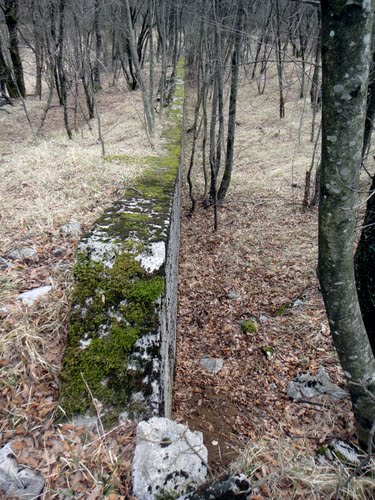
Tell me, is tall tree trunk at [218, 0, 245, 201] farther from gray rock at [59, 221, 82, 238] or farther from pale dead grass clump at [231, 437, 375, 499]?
pale dead grass clump at [231, 437, 375, 499]

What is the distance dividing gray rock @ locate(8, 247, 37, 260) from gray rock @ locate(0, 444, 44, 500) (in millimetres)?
1944

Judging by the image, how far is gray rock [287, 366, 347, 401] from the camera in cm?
334

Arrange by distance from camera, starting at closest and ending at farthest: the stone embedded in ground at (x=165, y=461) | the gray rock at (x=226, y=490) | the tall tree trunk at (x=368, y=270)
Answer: the gray rock at (x=226, y=490) → the stone embedded in ground at (x=165, y=461) → the tall tree trunk at (x=368, y=270)

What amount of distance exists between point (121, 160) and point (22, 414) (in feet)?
15.3

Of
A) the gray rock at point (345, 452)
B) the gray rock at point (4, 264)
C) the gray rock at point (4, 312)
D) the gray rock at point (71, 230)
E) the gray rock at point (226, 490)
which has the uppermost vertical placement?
the gray rock at point (71, 230)

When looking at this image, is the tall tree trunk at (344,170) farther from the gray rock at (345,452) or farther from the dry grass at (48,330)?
the dry grass at (48,330)

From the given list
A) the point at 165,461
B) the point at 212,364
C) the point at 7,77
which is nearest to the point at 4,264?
the point at 165,461

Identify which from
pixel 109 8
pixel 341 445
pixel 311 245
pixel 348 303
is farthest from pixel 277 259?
pixel 109 8

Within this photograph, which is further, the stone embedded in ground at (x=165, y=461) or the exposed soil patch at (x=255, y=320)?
the exposed soil patch at (x=255, y=320)

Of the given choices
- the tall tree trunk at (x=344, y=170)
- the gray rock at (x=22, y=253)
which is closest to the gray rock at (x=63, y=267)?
the gray rock at (x=22, y=253)

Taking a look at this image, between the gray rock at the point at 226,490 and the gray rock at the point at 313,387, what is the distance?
2.09m

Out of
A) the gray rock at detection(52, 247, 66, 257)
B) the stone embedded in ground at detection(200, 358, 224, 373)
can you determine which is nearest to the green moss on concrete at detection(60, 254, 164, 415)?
the gray rock at detection(52, 247, 66, 257)

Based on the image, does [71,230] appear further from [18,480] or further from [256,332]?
[256,332]

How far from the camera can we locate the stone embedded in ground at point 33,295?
267 centimetres
